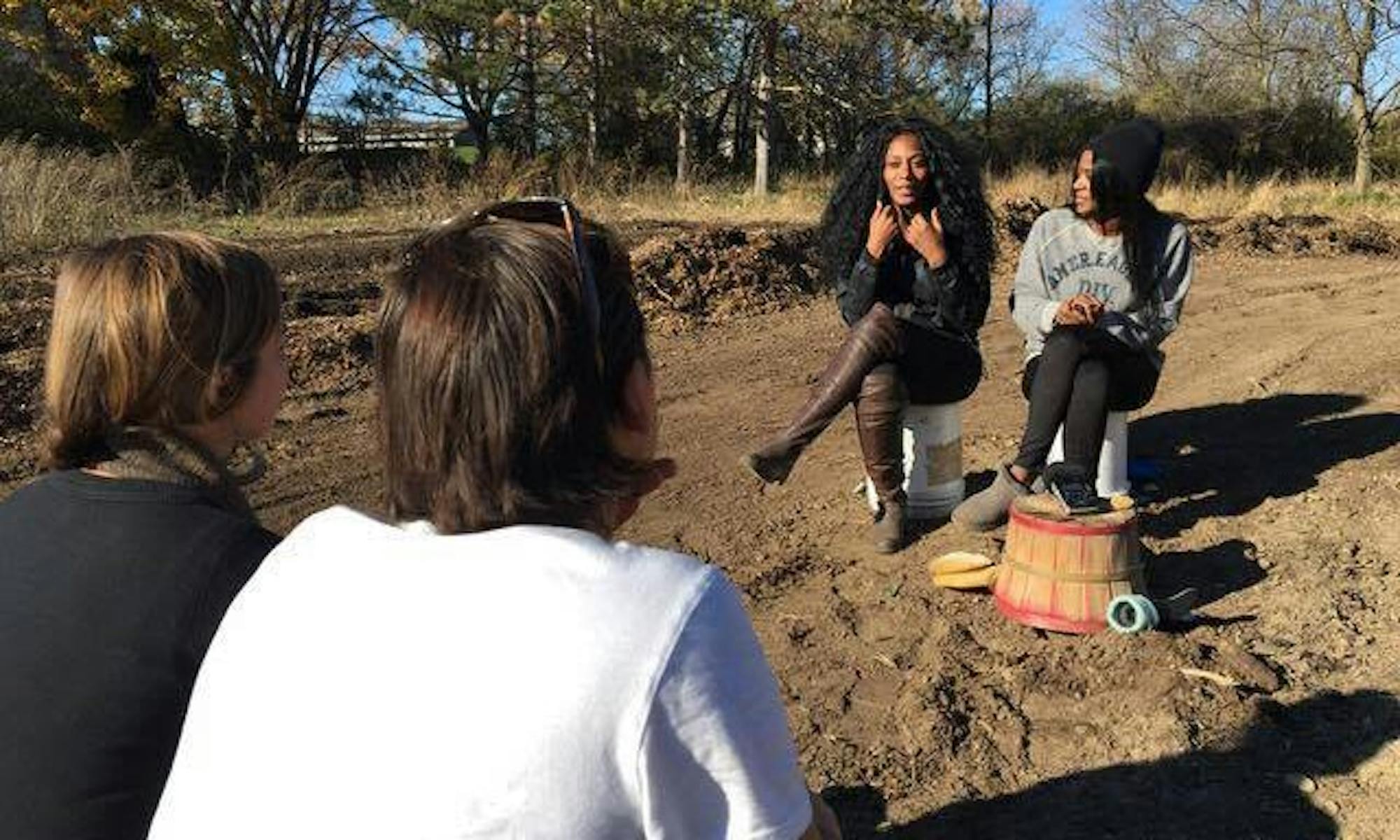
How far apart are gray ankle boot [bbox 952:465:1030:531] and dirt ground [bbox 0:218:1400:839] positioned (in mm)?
81

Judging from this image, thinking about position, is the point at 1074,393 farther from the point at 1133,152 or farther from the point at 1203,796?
the point at 1203,796

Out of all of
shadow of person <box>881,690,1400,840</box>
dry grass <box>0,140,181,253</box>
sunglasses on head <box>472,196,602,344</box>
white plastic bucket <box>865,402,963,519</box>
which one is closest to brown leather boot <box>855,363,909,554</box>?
white plastic bucket <box>865,402,963,519</box>

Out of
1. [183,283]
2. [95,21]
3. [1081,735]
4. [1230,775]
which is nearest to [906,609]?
[1081,735]

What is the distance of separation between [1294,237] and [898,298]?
931cm

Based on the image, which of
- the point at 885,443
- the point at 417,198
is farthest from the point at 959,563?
the point at 417,198

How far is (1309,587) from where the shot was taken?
3.71 metres

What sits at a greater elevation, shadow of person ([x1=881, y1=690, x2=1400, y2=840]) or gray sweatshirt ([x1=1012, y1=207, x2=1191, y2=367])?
gray sweatshirt ([x1=1012, y1=207, x2=1191, y2=367])

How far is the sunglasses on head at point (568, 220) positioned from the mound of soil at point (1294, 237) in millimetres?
11685

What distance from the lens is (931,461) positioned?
4.43 metres

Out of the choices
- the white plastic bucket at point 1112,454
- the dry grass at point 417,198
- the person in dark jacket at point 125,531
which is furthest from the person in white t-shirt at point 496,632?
the dry grass at point 417,198

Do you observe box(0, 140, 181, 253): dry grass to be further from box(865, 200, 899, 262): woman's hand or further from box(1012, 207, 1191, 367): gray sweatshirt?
box(1012, 207, 1191, 367): gray sweatshirt

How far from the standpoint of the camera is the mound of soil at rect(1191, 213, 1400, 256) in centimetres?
1170

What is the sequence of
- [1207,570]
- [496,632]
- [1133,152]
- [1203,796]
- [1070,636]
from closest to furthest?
[496,632], [1203,796], [1070,636], [1207,570], [1133,152]

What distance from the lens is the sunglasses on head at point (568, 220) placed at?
115cm
